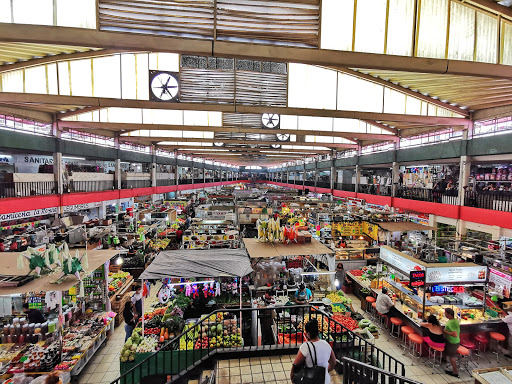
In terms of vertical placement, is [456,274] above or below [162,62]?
below

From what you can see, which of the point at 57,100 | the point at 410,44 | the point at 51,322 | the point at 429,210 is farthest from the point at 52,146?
the point at 429,210

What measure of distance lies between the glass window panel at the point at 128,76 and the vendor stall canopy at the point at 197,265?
7239 millimetres

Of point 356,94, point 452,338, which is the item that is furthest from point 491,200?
point 452,338

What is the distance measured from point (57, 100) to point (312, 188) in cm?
2816

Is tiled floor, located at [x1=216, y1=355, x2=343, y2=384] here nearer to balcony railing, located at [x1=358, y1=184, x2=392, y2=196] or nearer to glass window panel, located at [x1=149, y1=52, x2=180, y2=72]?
glass window panel, located at [x1=149, y1=52, x2=180, y2=72]

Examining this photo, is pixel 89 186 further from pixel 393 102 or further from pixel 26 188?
pixel 393 102

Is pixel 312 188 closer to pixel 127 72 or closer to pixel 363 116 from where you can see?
pixel 363 116

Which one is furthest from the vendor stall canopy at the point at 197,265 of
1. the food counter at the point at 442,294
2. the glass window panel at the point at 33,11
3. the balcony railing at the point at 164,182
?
the balcony railing at the point at 164,182

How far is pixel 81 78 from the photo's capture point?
34.1 ft

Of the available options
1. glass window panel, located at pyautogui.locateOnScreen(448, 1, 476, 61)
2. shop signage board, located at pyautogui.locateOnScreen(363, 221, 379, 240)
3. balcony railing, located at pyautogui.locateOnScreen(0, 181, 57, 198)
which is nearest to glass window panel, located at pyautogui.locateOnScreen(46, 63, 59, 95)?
balcony railing, located at pyautogui.locateOnScreen(0, 181, 57, 198)

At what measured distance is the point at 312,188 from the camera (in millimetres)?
33656

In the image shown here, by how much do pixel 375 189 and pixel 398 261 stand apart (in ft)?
49.1

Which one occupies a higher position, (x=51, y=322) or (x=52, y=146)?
(x=52, y=146)

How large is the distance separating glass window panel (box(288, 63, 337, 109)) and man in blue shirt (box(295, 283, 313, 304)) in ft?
24.6
